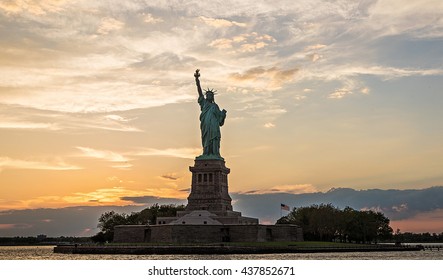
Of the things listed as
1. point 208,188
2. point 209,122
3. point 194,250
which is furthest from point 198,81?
point 194,250

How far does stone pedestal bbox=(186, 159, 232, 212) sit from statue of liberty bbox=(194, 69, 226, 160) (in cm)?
166

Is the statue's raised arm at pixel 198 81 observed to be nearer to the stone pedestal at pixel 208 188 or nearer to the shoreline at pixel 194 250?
the stone pedestal at pixel 208 188

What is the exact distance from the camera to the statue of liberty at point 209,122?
8944cm

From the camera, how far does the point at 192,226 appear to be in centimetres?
7812

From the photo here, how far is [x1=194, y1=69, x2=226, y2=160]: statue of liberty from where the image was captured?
89.4 m

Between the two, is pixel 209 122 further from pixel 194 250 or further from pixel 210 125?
pixel 194 250

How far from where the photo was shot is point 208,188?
284ft

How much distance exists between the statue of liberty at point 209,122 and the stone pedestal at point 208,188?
1658 mm

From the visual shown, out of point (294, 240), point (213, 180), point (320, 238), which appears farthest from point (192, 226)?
point (320, 238)

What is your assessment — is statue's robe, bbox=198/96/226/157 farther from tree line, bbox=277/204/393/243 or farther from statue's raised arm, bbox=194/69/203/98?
tree line, bbox=277/204/393/243
